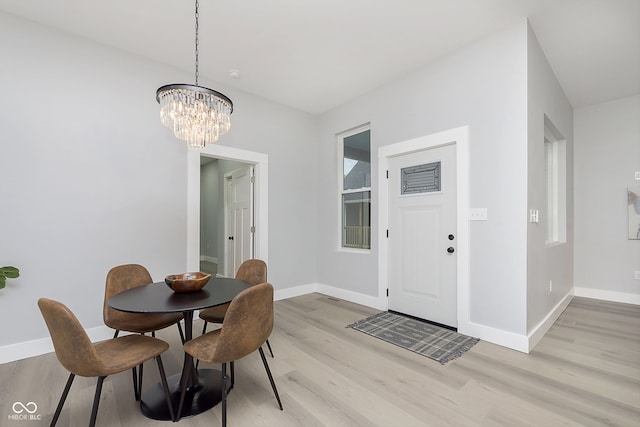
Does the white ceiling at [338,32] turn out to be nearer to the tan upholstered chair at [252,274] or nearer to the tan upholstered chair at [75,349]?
the tan upholstered chair at [252,274]

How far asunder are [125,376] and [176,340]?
64 centimetres

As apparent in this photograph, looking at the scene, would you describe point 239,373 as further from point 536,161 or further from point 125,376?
point 536,161

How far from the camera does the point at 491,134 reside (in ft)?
9.01

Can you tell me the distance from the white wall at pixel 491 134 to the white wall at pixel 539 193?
0.09 meters

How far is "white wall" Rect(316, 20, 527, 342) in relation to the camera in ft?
8.45

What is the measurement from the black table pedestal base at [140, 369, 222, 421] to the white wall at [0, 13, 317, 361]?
1.35m

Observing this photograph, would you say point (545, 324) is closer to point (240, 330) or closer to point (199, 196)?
point (240, 330)

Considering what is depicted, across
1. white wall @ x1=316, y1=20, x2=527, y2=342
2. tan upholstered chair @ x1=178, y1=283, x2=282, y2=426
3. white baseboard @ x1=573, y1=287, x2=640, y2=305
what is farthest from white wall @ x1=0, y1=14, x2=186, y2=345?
white baseboard @ x1=573, y1=287, x2=640, y2=305

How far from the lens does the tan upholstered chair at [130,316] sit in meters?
2.04

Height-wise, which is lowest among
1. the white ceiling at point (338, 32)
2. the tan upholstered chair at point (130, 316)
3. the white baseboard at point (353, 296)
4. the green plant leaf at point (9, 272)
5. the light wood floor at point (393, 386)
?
the light wood floor at point (393, 386)

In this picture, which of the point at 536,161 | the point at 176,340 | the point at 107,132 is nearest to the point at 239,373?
the point at 176,340

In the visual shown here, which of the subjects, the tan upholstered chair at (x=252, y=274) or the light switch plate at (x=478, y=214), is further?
the light switch plate at (x=478, y=214)

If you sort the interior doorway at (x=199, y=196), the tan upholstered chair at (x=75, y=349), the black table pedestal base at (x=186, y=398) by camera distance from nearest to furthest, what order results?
the tan upholstered chair at (x=75, y=349)
the black table pedestal base at (x=186, y=398)
the interior doorway at (x=199, y=196)

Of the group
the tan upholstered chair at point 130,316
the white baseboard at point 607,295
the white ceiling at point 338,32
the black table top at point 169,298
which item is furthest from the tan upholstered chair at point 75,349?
the white baseboard at point 607,295
